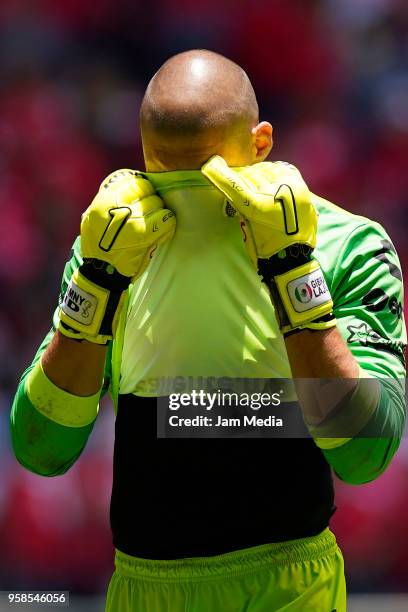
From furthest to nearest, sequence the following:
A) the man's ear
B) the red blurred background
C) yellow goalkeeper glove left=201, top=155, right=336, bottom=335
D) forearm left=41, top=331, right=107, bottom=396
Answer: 1. the red blurred background
2. the man's ear
3. forearm left=41, top=331, right=107, bottom=396
4. yellow goalkeeper glove left=201, top=155, right=336, bottom=335

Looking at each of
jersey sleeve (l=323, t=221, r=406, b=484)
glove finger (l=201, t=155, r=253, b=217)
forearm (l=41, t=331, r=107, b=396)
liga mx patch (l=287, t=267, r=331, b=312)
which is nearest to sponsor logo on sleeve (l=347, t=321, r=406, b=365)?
jersey sleeve (l=323, t=221, r=406, b=484)

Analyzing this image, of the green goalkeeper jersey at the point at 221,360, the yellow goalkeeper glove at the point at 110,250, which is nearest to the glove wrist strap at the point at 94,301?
the yellow goalkeeper glove at the point at 110,250

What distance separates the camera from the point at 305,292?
1.29m

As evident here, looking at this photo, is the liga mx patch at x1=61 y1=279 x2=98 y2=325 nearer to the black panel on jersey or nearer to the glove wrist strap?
the glove wrist strap

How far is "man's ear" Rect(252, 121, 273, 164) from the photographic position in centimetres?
151

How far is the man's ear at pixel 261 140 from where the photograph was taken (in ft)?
4.94

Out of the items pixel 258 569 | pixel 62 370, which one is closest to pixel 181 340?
pixel 62 370

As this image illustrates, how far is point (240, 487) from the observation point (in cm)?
144

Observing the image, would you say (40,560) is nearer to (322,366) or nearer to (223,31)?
(223,31)

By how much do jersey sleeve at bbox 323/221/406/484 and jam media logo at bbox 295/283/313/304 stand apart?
0.43ft

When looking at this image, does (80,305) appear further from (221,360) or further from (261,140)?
(261,140)

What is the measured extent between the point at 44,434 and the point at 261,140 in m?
0.57

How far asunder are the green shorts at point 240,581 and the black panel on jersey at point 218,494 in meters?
0.02

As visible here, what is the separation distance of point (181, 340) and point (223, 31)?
8.48ft
